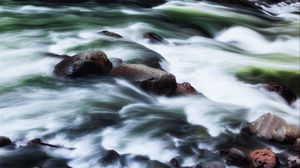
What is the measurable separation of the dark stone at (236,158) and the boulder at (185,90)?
7.16 ft

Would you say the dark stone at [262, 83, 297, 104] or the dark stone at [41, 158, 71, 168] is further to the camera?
the dark stone at [262, 83, 297, 104]

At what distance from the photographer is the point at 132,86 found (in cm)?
828

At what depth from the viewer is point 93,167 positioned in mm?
5973

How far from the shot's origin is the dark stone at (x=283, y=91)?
8727mm

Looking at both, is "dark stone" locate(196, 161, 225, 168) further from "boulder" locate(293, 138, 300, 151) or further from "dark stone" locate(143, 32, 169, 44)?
"dark stone" locate(143, 32, 169, 44)

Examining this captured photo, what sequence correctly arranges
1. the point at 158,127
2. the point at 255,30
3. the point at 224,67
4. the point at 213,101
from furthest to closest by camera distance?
the point at 255,30 < the point at 224,67 < the point at 213,101 < the point at 158,127

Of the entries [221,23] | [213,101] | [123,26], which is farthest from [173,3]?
[213,101]

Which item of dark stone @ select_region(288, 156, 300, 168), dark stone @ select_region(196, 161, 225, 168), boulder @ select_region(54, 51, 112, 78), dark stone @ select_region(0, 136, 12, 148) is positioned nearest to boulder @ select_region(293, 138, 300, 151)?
dark stone @ select_region(288, 156, 300, 168)

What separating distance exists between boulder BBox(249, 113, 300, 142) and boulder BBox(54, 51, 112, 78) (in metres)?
2.68

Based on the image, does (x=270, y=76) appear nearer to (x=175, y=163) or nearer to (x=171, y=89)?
(x=171, y=89)

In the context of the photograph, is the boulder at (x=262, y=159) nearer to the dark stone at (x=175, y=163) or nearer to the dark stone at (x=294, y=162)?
the dark stone at (x=294, y=162)

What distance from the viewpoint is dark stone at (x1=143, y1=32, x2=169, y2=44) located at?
11242 millimetres

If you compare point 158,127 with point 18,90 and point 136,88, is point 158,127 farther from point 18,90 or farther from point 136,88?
point 18,90

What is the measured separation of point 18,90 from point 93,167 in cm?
266
